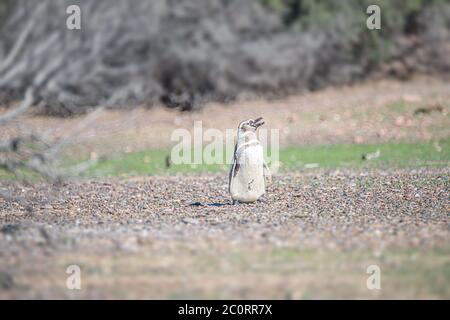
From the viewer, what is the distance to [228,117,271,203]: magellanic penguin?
1330cm

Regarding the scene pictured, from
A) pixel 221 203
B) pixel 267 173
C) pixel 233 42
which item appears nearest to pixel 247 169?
pixel 267 173

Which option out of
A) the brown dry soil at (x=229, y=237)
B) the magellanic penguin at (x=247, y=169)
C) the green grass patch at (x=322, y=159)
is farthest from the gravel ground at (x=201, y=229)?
the green grass patch at (x=322, y=159)

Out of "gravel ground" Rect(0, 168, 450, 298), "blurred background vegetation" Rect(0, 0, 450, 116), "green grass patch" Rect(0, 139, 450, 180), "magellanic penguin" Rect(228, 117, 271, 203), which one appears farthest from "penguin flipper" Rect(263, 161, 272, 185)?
"blurred background vegetation" Rect(0, 0, 450, 116)

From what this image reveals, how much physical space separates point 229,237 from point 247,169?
319 cm

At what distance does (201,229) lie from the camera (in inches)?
433

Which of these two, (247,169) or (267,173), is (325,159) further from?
(247,169)

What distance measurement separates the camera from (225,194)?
15492 mm

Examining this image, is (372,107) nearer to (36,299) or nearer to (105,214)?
(105,214)

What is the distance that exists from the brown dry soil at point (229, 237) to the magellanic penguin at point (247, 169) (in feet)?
0.79

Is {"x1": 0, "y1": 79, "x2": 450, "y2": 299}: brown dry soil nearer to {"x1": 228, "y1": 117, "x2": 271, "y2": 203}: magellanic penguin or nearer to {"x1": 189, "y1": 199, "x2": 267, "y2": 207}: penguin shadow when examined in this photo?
{"x1": 189, "y1": 199, "x2": 267, "y2": 207}: penguin shadow

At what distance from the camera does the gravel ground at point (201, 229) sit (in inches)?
345

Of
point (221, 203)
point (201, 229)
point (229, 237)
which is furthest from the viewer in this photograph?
point (221, 203)

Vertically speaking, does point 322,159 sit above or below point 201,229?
above

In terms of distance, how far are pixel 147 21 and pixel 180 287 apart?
2634cm
